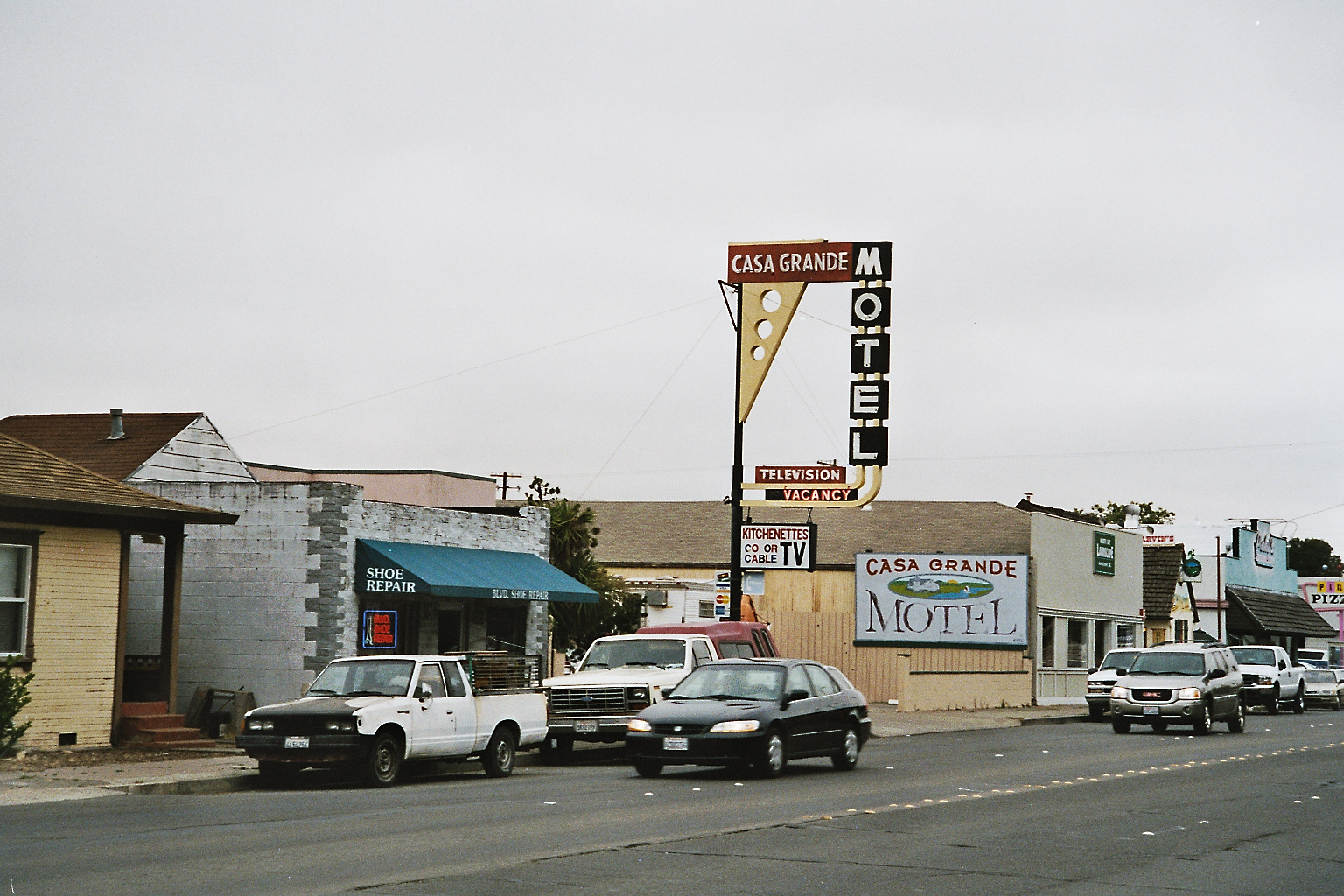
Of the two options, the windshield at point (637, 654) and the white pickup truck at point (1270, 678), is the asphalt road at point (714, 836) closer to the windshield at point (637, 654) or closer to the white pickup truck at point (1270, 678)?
the windshield at point (637, 654)

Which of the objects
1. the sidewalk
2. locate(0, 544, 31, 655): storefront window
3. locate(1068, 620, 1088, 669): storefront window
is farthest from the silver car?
locate(0, 544, 31, 655): storefront window

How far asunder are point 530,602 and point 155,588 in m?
7.17

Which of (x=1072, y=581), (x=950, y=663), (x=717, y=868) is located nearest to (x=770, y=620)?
(x=950, y=663)

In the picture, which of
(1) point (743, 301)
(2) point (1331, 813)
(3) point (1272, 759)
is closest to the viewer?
(2) point (1331, 813)

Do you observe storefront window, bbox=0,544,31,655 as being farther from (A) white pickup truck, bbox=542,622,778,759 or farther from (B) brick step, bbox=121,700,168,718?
(A) white pickup truck, bbox=542,622,778,759

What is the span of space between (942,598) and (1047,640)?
4.06m

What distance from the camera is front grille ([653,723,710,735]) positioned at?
18141 millimetres

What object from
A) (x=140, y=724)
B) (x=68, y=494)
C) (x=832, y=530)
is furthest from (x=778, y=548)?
(x=832, y=530)

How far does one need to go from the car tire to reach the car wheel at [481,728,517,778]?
15796mm

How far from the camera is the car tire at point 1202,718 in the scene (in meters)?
30.1

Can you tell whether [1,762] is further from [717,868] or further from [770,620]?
[770,620]

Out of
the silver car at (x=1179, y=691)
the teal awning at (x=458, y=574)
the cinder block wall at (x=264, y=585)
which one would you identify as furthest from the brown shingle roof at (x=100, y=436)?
the silver car at (x=1179, y=691)

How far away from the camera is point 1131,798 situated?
16.8 metres

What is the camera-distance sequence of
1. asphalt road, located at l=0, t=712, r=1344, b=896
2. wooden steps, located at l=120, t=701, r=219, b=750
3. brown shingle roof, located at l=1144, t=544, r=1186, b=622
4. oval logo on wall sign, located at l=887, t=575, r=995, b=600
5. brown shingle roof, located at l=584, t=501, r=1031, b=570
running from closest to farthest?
asphalt road, located at l=0, t=712, r=1344, b=896
wooden steps, located at l=120, t=701, r=219, b=750
oval logo on wall sign, located at l=887, t=575, r=995, b=600
brown shingle roof, located at l=584, t=501, r=1031, b=570
brown shingle roof, located at l=1144, t=544, r=1186, b=622
